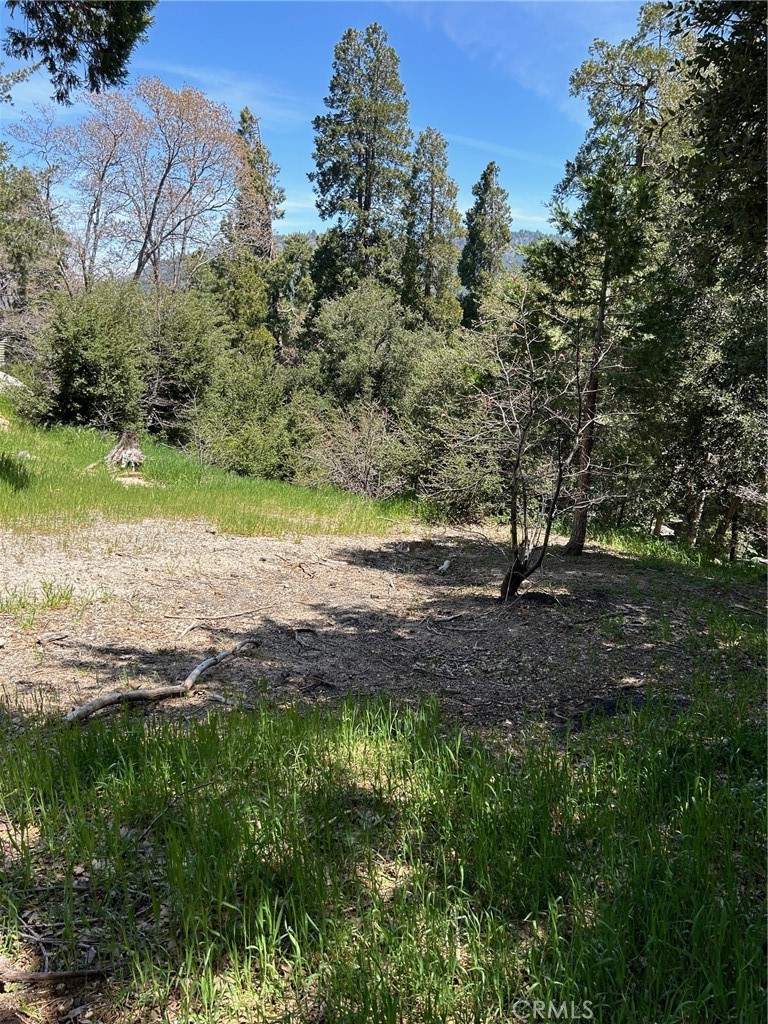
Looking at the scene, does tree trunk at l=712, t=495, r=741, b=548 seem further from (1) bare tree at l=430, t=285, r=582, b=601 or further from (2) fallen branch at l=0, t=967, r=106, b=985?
(2) fallen branch at l=0, t=967, r=106, b=985

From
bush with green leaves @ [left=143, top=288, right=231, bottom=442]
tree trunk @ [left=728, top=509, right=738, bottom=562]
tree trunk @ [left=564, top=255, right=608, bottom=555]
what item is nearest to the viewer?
→ tree trunk @ [left=564, top=255, right=608, bottom=555]

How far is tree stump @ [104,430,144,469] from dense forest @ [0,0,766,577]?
4.56 ft

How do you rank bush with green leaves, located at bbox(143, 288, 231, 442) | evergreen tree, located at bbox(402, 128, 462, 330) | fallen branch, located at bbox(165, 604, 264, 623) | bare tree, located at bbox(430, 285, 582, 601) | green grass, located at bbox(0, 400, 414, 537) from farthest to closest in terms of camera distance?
evergreen tree, located at bbox(402, 128, 462, 330) → bush with green leaves, located at bbox(143, 288, 231, 442) → green grass, located at bbox(0, 400, 414, 537) → bare tree, located at bbox(430, 285, 582, 601) → fallen branch, located at bbox(165, 604, 264, 623)

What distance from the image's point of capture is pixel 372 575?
27.2 feet

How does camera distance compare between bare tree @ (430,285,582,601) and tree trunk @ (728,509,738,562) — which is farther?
tree trunk @ (728,509,738,562)

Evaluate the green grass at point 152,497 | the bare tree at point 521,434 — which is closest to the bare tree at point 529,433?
the bare tree at point 521,434

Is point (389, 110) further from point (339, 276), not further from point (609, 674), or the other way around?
point (609, 674)

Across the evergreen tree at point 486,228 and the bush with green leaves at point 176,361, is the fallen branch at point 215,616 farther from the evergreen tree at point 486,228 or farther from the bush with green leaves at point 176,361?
the evergreen tree at point 486,228

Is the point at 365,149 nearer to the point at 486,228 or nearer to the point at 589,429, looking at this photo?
the point at 486,228

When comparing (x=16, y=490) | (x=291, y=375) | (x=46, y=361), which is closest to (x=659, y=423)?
(x=16, y=490)

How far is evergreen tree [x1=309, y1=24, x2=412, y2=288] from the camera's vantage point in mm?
31844

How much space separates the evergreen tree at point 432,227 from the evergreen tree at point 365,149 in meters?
0.98

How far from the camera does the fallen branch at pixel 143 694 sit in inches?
148

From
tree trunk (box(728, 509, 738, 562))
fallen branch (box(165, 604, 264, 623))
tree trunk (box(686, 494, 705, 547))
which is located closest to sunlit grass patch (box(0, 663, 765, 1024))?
→ fallen branch (box(165, 604, 264, 623))
